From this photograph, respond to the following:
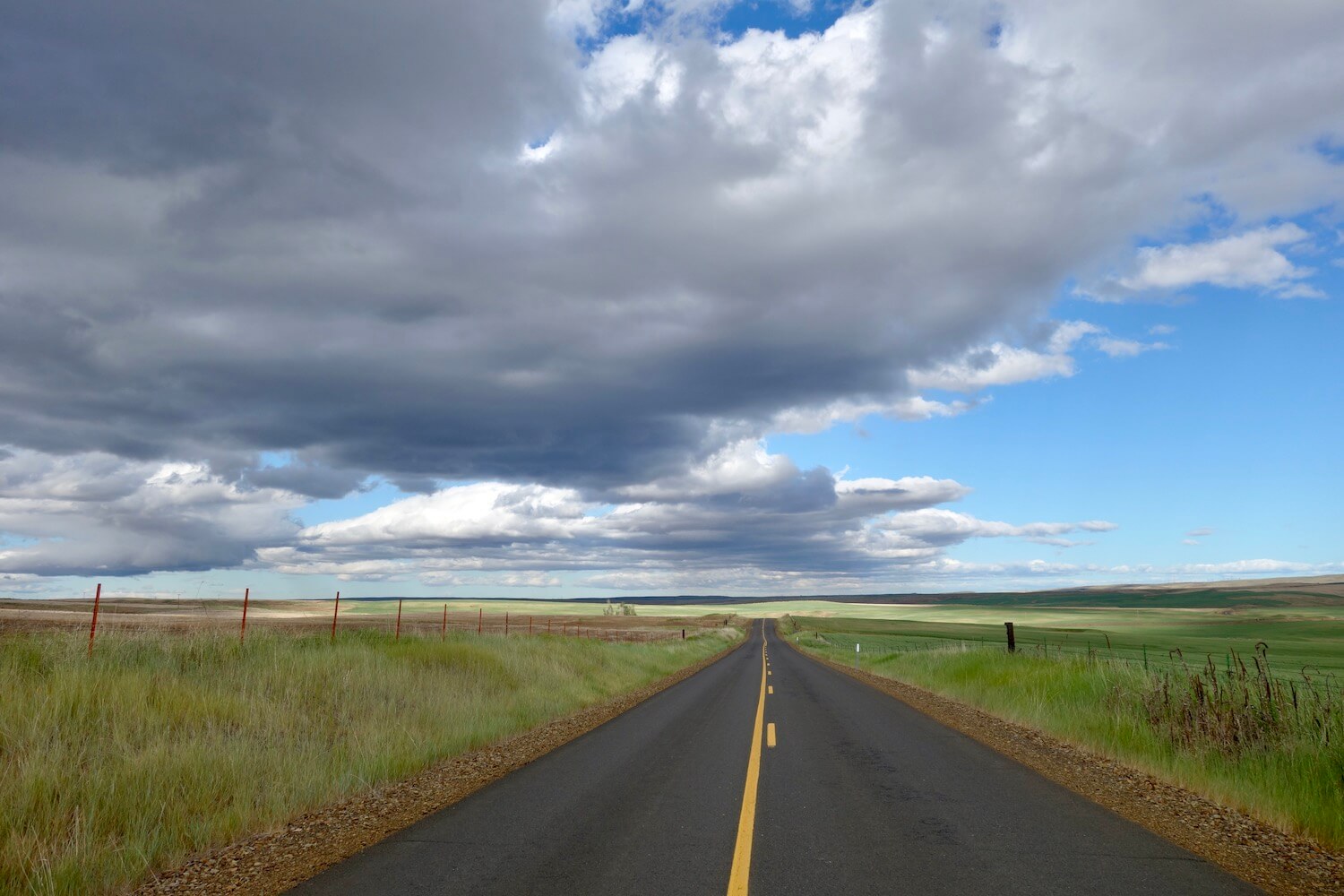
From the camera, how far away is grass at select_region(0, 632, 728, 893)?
6.66 m

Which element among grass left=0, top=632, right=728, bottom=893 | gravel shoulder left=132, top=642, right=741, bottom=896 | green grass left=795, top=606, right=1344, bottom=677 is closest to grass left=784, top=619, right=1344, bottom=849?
gravel shoulder left=132, top=642, right=741, bottom=896

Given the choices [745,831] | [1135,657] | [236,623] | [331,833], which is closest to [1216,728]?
[745,831]

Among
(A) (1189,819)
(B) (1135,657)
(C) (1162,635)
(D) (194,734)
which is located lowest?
(C) (1162,635)

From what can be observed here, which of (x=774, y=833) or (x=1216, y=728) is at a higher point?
(x=1216, y=728)

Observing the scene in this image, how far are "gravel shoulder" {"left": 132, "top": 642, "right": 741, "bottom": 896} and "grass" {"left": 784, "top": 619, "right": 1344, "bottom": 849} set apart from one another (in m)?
8.86

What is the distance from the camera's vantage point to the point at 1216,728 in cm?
1037

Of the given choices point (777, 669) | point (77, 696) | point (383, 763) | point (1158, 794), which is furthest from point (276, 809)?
point (777, 669)

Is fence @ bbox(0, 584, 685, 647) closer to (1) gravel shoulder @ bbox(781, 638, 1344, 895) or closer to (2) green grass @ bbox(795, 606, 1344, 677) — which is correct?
(1) gravel shoulder @ bbox(781, 638, 1344, 895)

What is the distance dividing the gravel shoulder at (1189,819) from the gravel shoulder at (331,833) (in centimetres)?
747

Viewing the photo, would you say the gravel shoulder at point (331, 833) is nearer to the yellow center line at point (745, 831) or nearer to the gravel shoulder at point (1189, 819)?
the yellow center line at point (745, 831)

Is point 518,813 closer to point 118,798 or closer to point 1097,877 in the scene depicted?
point 118,798

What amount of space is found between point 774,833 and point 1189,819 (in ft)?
14.6

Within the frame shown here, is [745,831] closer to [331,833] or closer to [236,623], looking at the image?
[331,833]

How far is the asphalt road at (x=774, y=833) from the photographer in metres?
5.77
